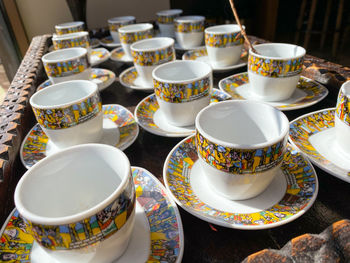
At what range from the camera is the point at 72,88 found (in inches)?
23.6

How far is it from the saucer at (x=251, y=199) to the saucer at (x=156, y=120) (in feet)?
0.30

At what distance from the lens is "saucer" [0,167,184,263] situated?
1.07ft

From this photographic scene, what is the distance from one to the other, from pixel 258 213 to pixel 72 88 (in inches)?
17.2

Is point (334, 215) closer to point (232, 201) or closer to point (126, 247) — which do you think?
point (232, 201)

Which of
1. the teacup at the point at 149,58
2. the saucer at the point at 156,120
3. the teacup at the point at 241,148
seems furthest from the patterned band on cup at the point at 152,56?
the teacup at the point at 241,148

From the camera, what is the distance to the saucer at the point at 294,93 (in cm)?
60

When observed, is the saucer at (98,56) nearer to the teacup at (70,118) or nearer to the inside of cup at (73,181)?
the teacup at (70,118)

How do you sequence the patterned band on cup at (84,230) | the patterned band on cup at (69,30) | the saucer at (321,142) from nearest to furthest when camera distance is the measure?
the patterned band on cup at (84,230)
the saucer at (321,142)
the patterned band on cup at (69,30)

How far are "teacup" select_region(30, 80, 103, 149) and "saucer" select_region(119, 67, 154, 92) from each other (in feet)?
0.61

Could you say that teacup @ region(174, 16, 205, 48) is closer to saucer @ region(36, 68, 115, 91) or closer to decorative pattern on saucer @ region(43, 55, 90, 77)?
saucer @ region(36, 68, 115, 91)

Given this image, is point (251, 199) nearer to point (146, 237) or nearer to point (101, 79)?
point (146, 237)

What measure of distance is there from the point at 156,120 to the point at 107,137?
0.11m

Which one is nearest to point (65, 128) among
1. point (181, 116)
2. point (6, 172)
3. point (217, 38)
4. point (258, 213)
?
point (6, 172)

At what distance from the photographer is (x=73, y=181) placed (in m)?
0.40
